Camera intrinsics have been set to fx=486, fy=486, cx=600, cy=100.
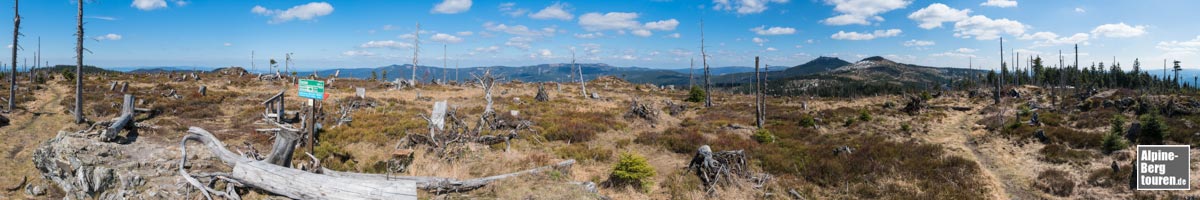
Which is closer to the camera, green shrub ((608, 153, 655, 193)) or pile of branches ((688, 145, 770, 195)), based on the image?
green shrub ((608, 153, 655, 193))

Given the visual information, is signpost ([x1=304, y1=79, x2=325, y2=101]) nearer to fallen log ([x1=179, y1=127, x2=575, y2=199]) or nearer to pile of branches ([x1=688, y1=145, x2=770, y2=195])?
fallen log ([x1=179, y1=127, x2=575, y2=199])

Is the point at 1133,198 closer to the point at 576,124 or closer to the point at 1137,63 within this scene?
the point at 576,124

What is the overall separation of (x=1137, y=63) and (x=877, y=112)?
86737 millimetres

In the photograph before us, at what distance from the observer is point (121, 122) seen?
1504 centimetres

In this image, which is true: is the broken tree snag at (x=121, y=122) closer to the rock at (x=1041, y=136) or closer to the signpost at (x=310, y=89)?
the signpost at (x=310, y=89)

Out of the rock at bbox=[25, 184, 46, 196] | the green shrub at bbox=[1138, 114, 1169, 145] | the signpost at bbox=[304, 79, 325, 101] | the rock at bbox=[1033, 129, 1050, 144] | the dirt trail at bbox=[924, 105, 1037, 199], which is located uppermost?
the signpost at bbox=[304, 79, 325, 101]

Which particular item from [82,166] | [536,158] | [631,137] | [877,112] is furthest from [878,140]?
[82,166]

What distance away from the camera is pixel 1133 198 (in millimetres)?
10578

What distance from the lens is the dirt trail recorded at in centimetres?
1214

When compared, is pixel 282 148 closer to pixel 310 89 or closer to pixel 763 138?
pixel 310 89

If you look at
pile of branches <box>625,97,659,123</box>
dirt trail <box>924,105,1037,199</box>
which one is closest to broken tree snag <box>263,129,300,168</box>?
dirt trail <box>924,105,1037,199</box>

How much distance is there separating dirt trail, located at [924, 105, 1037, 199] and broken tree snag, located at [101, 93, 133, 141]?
22.5 meters

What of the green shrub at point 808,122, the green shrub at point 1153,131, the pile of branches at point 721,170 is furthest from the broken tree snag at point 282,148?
the green shrub at point 1153,131

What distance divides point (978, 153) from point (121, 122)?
94.9 feet
